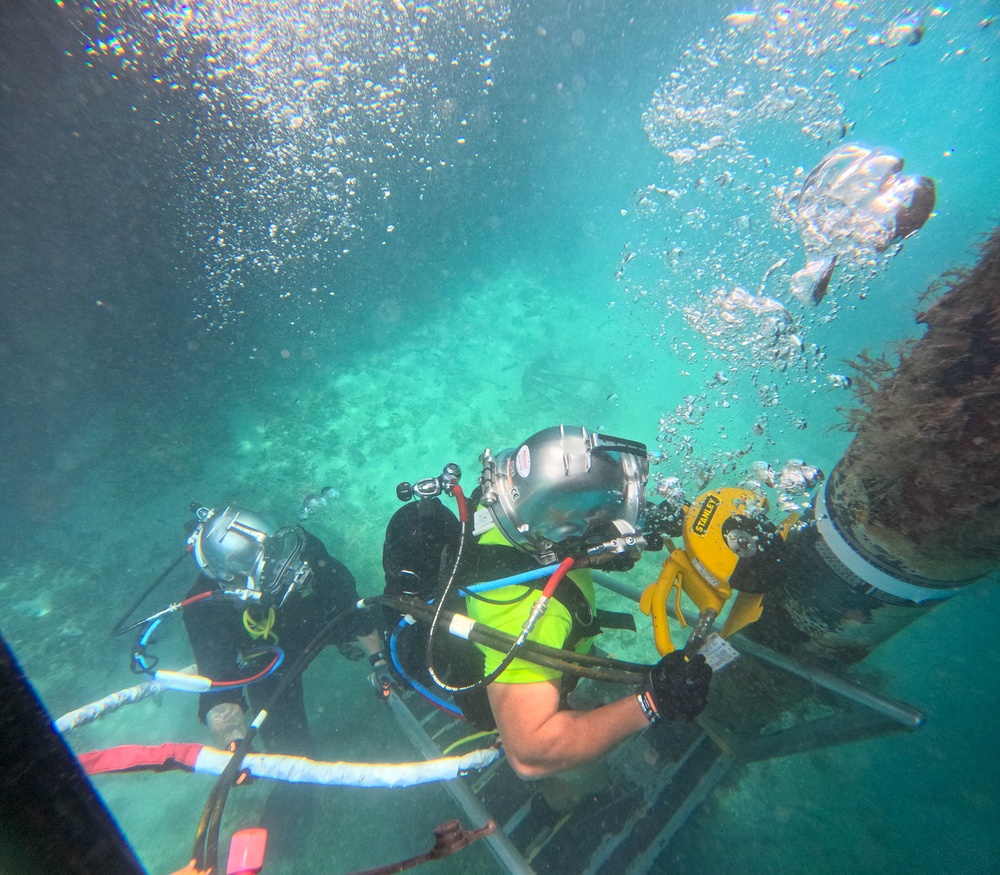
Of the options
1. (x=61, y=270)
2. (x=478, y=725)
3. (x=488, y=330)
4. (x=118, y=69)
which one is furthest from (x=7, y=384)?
(x=478, y=725)

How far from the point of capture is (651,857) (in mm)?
2975

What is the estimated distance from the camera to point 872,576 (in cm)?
178

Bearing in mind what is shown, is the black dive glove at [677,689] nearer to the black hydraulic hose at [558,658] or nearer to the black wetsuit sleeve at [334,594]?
the black hydraulic hose at [558,658]

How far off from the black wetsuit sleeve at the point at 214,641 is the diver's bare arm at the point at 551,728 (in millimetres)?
3627

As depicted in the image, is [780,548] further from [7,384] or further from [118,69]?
[7,384]

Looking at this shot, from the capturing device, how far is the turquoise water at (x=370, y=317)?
479 cm

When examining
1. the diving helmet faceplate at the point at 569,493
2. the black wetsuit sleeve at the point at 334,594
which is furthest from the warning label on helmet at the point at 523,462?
the black wetsuit sleeve at the point at 334,594

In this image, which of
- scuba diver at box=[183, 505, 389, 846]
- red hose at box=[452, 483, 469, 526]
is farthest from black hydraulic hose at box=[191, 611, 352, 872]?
red hose at box=[452, 483, 469, 526]

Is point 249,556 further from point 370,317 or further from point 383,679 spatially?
point 370,317

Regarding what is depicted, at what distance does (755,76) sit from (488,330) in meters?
11.6

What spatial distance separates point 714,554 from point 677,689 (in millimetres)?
660

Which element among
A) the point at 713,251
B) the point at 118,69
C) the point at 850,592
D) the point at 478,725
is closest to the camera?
the point at 850,592

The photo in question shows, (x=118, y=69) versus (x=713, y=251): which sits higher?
(x=118, y=69)

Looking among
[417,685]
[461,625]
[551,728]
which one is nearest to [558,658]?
[551,728]
